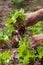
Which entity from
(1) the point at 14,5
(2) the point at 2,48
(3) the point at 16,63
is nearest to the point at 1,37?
(2) the point at 2,48

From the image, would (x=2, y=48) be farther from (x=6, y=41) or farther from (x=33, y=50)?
(x=33, y=50)

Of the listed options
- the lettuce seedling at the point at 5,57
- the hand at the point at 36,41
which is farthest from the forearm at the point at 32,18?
the lettuce seedling at the point at 5,57

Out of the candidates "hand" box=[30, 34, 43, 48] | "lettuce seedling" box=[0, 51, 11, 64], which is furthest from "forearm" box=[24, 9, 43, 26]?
"lettuce seedling" box=[0, 51, 11, 64]

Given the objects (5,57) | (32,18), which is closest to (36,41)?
(5,57)

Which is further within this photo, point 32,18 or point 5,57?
point 32,18

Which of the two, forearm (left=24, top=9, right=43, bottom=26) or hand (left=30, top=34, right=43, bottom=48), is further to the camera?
forearm (left=24, top=9, right=43, bottom=26)

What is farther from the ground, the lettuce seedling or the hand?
the hand

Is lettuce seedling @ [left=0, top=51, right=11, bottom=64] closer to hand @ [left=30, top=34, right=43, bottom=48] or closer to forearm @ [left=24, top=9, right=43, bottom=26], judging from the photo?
hand @ [left=30, top=34, right=43, bottom=48]

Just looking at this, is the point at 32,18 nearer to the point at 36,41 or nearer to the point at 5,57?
the point at 36,41

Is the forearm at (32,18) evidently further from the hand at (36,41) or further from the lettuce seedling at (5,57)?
the lettuce seedling at (5,57)

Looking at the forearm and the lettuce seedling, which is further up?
the forearm

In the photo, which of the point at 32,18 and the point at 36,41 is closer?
the point at 36,41
